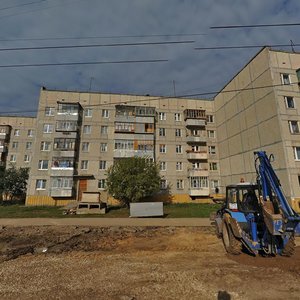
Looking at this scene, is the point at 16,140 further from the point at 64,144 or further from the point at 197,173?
Result: the point at 197,173

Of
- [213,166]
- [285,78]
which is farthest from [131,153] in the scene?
[285,78]

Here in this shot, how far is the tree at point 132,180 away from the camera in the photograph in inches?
1049

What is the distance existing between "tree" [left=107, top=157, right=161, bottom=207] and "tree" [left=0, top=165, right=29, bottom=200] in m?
21.0

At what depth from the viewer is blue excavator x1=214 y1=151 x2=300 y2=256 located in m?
6.54

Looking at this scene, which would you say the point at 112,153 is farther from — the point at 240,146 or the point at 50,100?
the point at 240,146

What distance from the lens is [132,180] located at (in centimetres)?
2692

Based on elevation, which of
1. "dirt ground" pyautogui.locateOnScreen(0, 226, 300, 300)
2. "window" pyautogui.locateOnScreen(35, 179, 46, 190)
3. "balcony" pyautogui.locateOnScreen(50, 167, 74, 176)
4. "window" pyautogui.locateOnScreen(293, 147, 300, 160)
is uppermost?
"window" pyautogui.locateOnScreen(293, 147, 300, 160)

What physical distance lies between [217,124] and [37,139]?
100ft

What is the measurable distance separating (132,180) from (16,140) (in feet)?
115

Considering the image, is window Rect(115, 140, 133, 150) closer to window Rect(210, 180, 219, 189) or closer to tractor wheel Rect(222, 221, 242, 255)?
window Rect(210, 180, 219, 189)

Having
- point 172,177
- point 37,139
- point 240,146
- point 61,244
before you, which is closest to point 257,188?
point 61,244

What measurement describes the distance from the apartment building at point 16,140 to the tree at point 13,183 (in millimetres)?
7383

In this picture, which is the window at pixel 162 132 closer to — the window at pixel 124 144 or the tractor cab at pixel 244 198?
the window at pixel 124 144

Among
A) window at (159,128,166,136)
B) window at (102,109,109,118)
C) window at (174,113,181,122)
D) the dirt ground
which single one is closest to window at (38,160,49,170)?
window at (102,109,109,118)
